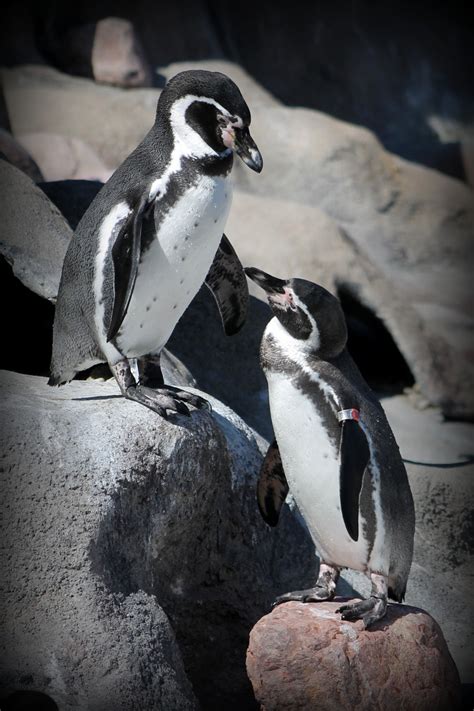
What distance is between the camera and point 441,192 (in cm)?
798

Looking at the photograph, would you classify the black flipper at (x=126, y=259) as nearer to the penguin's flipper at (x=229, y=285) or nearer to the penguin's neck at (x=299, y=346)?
the penguin's neck at (x=299, y=346)

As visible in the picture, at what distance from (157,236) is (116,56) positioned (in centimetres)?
517

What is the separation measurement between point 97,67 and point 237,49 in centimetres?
173

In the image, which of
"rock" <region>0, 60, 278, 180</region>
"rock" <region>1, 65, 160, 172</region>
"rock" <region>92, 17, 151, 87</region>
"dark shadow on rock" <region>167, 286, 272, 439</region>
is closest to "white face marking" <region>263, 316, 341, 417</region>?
"dark shadow on rock" <region>167, 286, 272, 439</region>

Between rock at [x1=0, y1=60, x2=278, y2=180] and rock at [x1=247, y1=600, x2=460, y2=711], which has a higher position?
rock at [x1=247, y1=600, x2=460, y2=711]

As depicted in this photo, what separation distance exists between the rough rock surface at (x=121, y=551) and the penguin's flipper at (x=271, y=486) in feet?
0.51

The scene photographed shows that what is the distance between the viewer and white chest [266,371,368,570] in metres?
2.86

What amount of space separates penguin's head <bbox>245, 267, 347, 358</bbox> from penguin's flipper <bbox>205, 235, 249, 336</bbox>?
619 millimetres

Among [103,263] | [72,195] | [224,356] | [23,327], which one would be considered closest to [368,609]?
[103,263]

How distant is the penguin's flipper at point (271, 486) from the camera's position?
3.20 metres

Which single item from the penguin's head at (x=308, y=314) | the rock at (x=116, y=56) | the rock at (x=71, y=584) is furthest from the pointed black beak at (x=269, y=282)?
the rock at (x=116, y=56)

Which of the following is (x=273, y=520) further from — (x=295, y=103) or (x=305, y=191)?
(x=295, y=103)

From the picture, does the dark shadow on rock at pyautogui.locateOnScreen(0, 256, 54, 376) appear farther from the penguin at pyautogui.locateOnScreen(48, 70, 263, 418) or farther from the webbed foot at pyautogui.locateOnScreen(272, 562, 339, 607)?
the webbed foot at pyautogui.locateOnScreen(272, 562, 339, 607)

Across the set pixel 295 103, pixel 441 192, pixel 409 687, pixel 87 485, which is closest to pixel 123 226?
pixel 87 485
